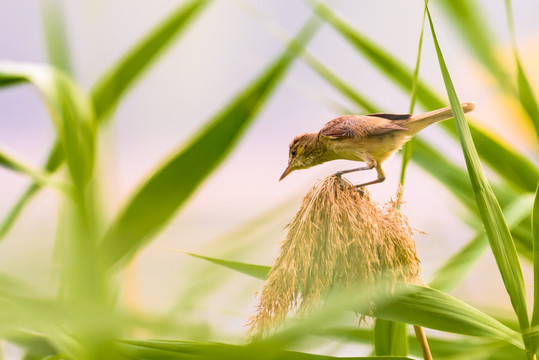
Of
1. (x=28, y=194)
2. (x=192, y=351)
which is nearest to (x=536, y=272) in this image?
(x=192, y=351)

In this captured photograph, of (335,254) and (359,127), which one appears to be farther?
(359,127)

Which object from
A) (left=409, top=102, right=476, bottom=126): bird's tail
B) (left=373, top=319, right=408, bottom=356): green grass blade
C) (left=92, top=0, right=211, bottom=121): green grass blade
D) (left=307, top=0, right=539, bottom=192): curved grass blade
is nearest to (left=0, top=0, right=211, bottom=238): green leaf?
(left=92, top=0, right=211, bottom=121): green grass blade

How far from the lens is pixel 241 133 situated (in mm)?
719

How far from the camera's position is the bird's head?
2.18ft

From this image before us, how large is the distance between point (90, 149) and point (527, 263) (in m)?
0.73

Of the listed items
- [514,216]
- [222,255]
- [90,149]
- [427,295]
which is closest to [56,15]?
[90,149]

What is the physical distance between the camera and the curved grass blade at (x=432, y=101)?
3.09 feet

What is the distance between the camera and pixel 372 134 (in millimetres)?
631

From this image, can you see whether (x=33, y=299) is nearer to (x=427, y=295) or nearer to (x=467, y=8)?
(x=427, y=295)

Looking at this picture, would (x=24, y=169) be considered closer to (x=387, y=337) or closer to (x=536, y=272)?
(x=387, y=337)

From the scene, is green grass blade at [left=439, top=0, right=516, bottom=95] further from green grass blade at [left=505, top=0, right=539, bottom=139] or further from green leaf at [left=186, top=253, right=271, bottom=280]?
green leaf at [left=186, top=253, right=271, bottom=280]

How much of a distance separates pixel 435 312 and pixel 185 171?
36 centimetres

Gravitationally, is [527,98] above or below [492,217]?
above

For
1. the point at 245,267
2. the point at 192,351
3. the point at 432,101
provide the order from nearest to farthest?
the point at 192,351 → the point at 245,267 → the point at 432,101
